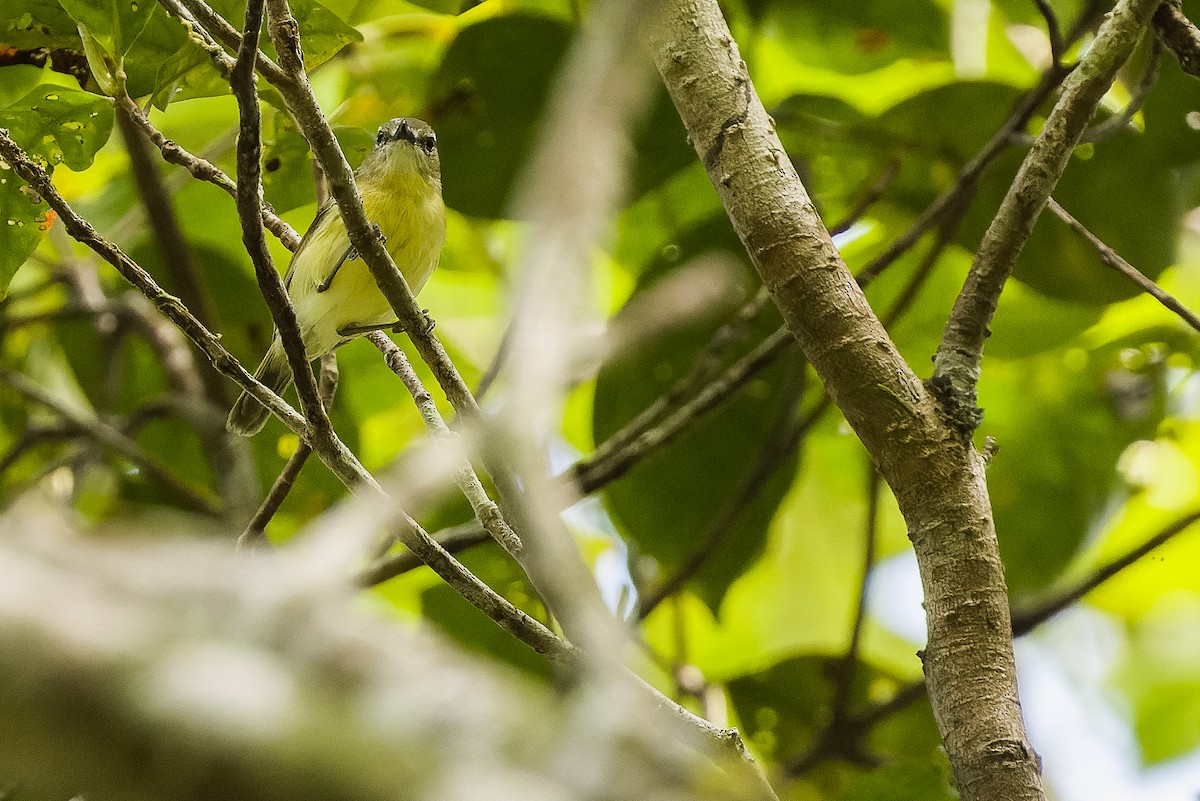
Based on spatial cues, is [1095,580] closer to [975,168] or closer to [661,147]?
[975,168]

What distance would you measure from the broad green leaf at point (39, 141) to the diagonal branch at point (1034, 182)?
1.23 metres

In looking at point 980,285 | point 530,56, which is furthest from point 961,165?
point 980,285

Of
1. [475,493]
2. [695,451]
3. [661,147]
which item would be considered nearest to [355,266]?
[661,147]

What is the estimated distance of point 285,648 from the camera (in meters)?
0.40

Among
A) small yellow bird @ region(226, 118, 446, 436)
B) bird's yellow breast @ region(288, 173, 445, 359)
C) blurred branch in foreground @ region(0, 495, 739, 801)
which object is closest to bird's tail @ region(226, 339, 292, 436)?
small yellow bird @ region(226, 118, 446, 436)

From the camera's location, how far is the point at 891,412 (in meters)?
1.46

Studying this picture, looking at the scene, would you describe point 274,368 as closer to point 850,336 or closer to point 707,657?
point 707,657

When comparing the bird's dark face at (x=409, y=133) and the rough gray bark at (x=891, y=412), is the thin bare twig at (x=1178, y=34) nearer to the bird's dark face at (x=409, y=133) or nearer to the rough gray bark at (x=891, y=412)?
the rough gray bark at (x=891, y=412)

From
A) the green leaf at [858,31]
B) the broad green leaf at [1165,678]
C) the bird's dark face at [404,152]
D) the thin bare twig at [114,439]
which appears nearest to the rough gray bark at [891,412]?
the green leaf at [858,31]

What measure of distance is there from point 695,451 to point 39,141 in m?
1.40

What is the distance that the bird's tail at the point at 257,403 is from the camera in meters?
2.51

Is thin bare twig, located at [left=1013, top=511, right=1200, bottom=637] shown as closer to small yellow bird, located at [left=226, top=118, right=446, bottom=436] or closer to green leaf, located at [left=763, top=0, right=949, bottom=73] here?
green leaf, located at [left=763, top=0, right=949, bottom=73]

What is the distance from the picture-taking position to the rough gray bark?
4.40 ft

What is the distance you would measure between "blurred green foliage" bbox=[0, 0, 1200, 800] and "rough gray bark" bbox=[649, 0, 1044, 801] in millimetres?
646
